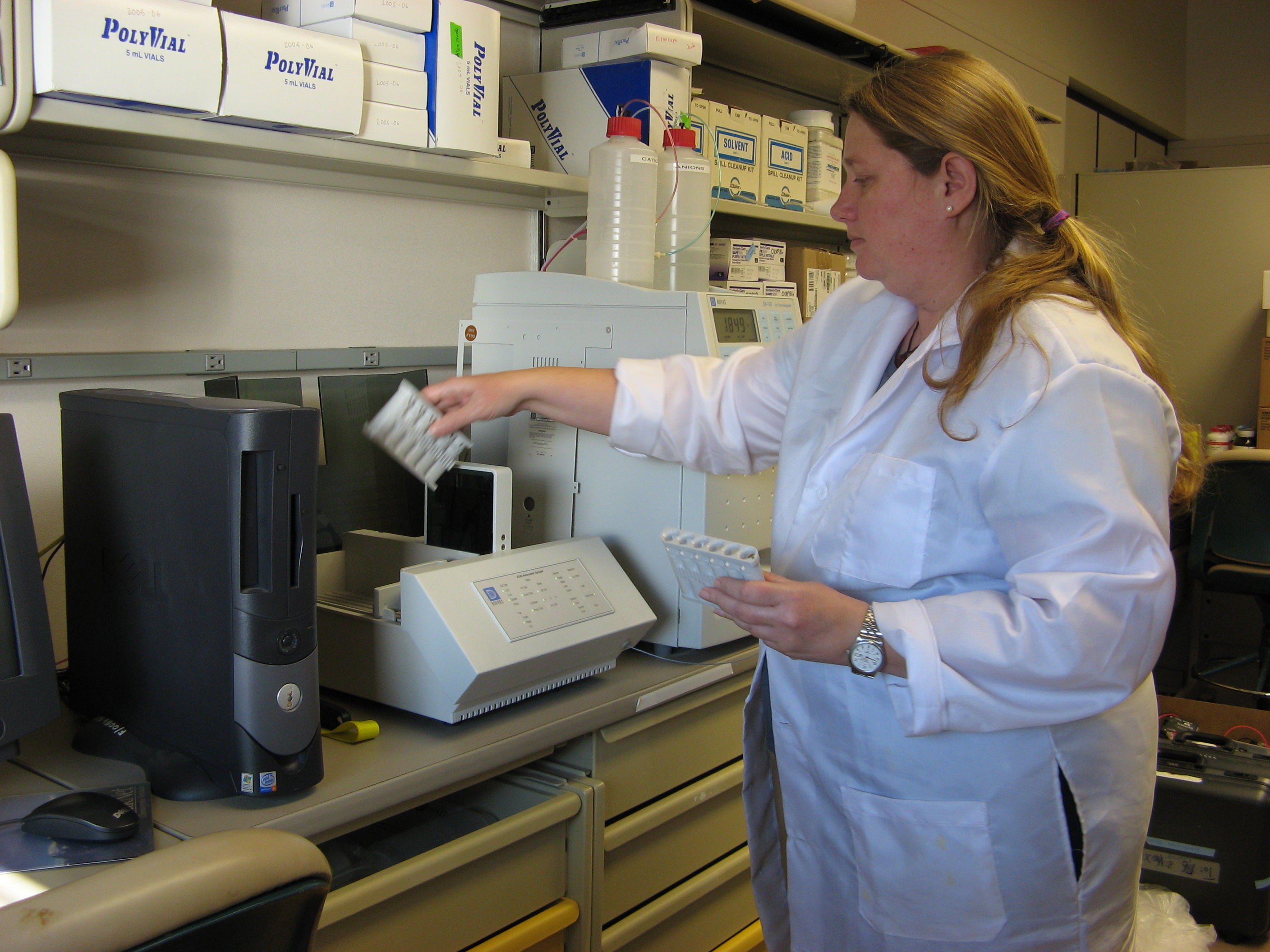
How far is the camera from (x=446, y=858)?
3.85 ft

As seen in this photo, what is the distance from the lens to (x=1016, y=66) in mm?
3924

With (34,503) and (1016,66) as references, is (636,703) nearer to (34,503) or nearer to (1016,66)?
(34,503)

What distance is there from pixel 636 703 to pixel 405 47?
0.96 m

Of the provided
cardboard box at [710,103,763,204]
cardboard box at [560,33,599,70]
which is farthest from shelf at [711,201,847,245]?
cardboard box at [560,33,599,70]

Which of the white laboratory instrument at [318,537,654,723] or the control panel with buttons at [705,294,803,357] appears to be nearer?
the white laboratory instrument at [318,537,654,723]

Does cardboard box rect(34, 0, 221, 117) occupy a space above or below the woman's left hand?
above

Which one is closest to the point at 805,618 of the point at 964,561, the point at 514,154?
the point at 964,561

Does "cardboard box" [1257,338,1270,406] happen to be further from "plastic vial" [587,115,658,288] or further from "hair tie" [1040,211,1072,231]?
"hair tie" [1040,211,1072,231]

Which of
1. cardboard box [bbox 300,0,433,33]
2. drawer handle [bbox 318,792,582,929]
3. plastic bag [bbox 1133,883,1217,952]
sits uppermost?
cardboard box [bbox 300,0,433,33]

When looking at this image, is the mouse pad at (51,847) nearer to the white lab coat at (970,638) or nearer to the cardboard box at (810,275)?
the white lab coat at (970,638)

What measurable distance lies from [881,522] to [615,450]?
598mm

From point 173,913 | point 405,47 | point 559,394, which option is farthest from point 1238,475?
point 173,913

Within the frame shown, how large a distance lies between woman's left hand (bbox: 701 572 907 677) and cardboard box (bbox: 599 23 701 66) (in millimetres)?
1182

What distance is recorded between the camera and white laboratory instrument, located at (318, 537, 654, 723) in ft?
4.07
